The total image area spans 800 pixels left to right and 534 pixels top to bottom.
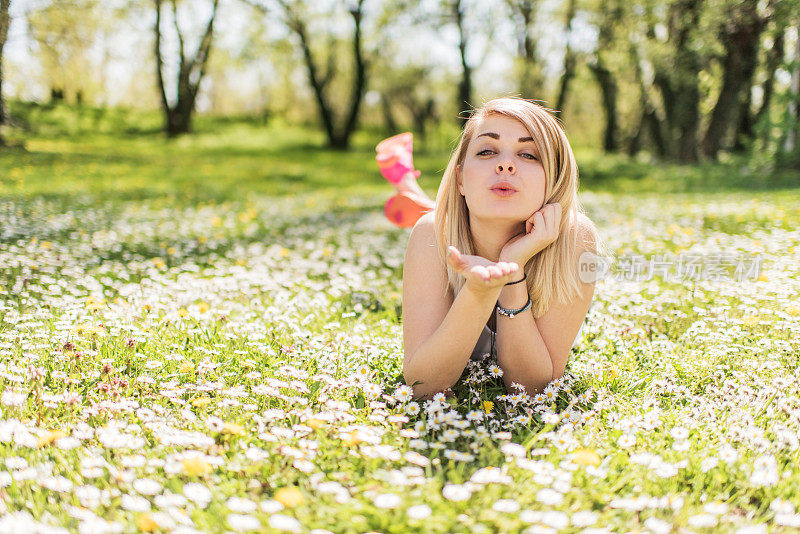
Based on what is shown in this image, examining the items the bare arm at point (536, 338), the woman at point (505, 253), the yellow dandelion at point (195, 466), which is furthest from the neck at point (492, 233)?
the yellow dandelion at point (195, 466)

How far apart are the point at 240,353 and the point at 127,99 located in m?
46.2

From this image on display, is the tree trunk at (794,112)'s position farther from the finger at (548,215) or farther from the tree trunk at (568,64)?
the finger at (548,215)

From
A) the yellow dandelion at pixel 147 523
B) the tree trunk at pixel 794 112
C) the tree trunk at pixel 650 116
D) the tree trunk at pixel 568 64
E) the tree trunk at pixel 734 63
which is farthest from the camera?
the tree trunk at pixel 568 64

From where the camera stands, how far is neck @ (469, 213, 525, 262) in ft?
7.99

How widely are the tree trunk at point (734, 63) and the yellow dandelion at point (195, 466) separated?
14.8 metres

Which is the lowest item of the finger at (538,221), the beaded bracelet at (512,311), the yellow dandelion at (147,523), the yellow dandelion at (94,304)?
the yellow dandelion at (147,523)

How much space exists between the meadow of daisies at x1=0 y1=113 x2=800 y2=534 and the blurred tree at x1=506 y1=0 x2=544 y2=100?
2200 centimetres

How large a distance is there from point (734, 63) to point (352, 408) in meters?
16.9

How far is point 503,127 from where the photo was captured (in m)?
Answer: 2.36

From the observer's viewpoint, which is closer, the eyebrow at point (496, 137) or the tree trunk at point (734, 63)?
the eyebrow at point (496, 137)

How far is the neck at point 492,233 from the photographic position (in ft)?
7.99

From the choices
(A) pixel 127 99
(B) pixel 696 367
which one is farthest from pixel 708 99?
(A) pixel 127 99

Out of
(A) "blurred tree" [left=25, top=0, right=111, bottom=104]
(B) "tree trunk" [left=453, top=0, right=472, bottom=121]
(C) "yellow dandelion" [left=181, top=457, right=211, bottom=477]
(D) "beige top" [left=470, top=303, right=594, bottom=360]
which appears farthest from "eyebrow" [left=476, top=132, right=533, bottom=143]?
(B) "tree trunk" [left=453, top=0, right=472, bottom=121]

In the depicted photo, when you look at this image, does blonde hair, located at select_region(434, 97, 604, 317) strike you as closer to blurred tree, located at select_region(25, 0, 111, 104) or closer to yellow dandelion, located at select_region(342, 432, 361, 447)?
yellow dandelion, located at select_region(342, 432, 361, 447)
